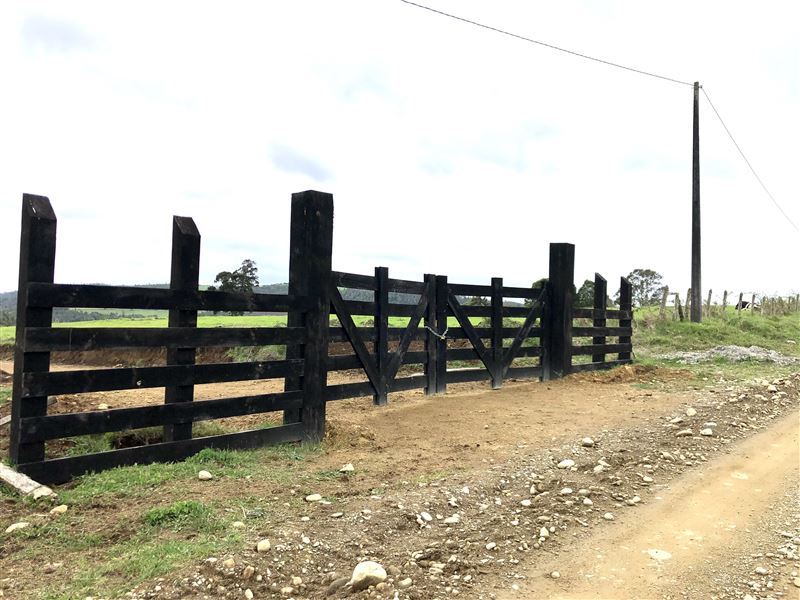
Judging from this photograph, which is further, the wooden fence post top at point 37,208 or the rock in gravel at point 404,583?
the wooden fence post top at point 37,208

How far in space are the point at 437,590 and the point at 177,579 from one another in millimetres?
1345

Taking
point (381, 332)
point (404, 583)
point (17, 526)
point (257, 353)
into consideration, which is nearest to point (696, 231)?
point (257, 353)

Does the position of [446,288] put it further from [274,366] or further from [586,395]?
[274,366]

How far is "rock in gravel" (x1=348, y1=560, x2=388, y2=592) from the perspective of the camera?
283cm

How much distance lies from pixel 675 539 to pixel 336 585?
91.3 inches

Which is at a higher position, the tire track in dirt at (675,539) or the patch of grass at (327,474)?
the patch of grass at (327,474)

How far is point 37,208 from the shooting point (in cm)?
424

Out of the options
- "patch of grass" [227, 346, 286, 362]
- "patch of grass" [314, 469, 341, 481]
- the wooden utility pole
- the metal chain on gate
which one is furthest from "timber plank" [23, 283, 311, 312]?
the wooden utility pole

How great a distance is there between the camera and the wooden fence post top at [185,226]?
4.93m

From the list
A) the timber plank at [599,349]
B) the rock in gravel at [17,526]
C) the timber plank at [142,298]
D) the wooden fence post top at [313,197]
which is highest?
the wooden fence post top at [313,197]

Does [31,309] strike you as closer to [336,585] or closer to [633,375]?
[336,585]

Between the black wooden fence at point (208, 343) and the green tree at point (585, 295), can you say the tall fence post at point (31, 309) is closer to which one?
the black wooden fence at point (208, 343)

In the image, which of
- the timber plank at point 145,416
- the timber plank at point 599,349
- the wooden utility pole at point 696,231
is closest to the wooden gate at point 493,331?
the timber plank at point 599,349

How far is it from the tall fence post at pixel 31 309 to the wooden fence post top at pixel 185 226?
97 cm
